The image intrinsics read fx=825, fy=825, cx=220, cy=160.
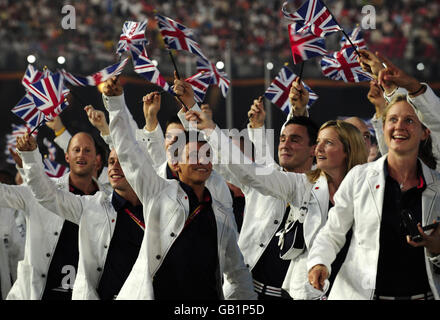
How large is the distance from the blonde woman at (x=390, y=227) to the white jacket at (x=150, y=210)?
80 cm

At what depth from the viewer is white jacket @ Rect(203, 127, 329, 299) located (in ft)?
13.7

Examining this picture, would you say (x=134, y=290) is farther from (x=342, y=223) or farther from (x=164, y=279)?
(x=342, y=223)

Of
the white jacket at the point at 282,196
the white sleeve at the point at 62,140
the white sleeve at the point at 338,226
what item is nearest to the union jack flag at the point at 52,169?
the white sleeve at the point at 62,140

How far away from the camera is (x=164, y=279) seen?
4.30m

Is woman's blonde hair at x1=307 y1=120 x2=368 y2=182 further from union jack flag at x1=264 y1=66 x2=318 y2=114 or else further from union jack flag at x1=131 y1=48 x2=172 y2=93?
union jack flag at x1=264 y1=66 x2=318 y2=114

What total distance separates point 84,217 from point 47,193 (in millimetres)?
270

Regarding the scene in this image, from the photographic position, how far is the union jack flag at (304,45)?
591cm

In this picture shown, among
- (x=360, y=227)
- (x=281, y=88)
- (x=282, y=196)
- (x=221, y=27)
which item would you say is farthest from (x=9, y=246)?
(x=221, y=27)

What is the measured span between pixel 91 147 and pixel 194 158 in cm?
164

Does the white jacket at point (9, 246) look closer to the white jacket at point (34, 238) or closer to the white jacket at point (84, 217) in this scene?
the white jacket at point (34, 238)

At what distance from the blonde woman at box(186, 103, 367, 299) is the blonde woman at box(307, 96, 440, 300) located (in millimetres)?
589

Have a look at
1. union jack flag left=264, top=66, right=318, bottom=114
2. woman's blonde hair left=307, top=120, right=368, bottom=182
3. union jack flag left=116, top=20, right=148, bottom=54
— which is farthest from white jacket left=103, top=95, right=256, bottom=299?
union jack flag left=264, top=66, right=318, bottom=114

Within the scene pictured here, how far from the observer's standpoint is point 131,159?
437 centimetres
